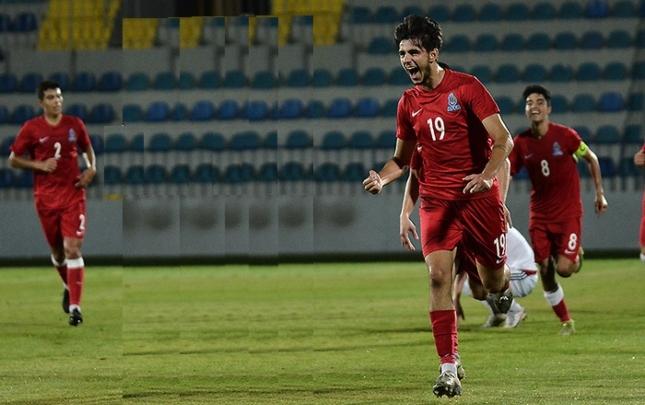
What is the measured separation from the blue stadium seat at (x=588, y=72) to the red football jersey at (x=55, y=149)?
14.6 meters

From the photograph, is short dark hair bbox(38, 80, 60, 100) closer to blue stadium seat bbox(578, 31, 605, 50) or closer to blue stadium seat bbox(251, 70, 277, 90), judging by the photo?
blue stadium seat bbox(251, 70, 277, 90)

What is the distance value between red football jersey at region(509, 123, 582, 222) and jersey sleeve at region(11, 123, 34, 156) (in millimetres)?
4824

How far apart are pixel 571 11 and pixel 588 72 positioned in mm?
1328

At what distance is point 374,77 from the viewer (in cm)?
2602

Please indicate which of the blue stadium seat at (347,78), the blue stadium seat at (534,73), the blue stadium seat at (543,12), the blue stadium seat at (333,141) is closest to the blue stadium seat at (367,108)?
the blue stadium seat at (347,78)

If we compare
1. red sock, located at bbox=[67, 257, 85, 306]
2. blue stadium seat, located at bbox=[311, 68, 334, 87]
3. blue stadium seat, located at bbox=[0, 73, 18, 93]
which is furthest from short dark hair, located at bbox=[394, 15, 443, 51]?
blue stadium seat, located at bbox=[0, 73, 18, 93]

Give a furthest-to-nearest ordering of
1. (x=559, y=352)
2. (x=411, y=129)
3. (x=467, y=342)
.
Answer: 1. (x=467, y=342)
2. (x=559, y=352)
3. (x=411, y=129)

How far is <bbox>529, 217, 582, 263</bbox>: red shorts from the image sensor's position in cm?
1139

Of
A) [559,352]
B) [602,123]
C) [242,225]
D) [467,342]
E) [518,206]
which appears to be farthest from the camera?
[602,123]

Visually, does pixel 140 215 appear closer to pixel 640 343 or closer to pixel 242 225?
pixel 242 225

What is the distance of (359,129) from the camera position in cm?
2550

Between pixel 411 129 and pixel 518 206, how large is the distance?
632 inches

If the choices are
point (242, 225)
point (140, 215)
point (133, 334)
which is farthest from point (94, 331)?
point (140, 215)

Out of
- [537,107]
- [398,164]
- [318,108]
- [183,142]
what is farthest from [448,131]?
[318,108]
